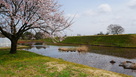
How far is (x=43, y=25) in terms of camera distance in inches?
777

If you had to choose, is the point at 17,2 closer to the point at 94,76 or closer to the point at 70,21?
the point at 70,21

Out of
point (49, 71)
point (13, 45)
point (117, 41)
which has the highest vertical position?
point (13, 45)

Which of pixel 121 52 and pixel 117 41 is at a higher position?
pixel 117 41

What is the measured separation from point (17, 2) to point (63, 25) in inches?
321

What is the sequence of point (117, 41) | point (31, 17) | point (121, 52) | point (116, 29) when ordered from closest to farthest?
point (31, 17), point (121, 52), point (117, 41), point (116, 29)

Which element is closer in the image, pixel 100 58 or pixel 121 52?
pixel 100 58

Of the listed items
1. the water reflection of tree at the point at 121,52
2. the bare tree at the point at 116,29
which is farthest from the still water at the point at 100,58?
the bare tree at the point at 116,29

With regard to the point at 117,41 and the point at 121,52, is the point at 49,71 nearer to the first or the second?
the point at 121,52

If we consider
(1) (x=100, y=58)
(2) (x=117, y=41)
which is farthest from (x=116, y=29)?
(1) (x=100, y=58)

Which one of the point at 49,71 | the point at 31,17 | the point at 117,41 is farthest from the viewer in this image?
the point at 117,41

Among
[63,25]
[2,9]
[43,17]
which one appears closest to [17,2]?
[2,9]

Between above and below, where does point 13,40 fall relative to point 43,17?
below

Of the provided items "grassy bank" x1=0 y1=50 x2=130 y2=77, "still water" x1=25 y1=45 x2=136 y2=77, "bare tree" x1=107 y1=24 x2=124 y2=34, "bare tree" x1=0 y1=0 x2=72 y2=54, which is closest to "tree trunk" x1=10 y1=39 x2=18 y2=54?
"bare tree" x1=0 y1=0 x2=72 y2=54

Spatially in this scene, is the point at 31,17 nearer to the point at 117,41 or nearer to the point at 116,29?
the point at 117,41
